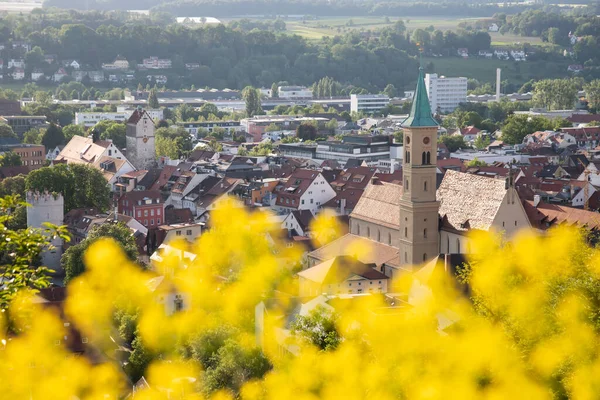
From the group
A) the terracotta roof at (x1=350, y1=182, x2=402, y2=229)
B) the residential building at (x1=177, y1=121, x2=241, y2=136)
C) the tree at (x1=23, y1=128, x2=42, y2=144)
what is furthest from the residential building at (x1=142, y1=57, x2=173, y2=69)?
the terracotta roof at (x1=350, y1=182, x2=402, y2=229)

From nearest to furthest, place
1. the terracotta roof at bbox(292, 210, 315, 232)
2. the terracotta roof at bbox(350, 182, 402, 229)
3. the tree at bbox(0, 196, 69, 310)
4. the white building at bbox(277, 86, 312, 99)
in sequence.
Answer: the tree at bbox(0, 196, 69, 310)
the terracotta roof at bbox(350, 182, 402, 229)
the terracotta roof at bbox(292, 210, 315, 232)
the white building at bbox(277, 86, 312, 99)

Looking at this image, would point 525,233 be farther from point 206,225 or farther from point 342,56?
point 342,56

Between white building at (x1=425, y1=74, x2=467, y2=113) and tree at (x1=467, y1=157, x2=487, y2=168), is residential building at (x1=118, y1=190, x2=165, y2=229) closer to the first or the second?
tree at (x1=467, y1=157, x2=487, y2=168)

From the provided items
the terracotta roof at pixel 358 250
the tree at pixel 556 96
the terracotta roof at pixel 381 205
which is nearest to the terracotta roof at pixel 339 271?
the terracotta roof at pixel 358 250

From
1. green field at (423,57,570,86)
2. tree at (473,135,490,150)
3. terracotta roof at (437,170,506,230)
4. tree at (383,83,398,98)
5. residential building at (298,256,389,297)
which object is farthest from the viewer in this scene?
green field at (423,57,570,86)

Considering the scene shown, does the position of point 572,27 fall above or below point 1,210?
below

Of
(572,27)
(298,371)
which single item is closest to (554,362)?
(298,371)

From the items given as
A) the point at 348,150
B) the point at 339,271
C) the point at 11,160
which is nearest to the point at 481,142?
the point at 348,150
